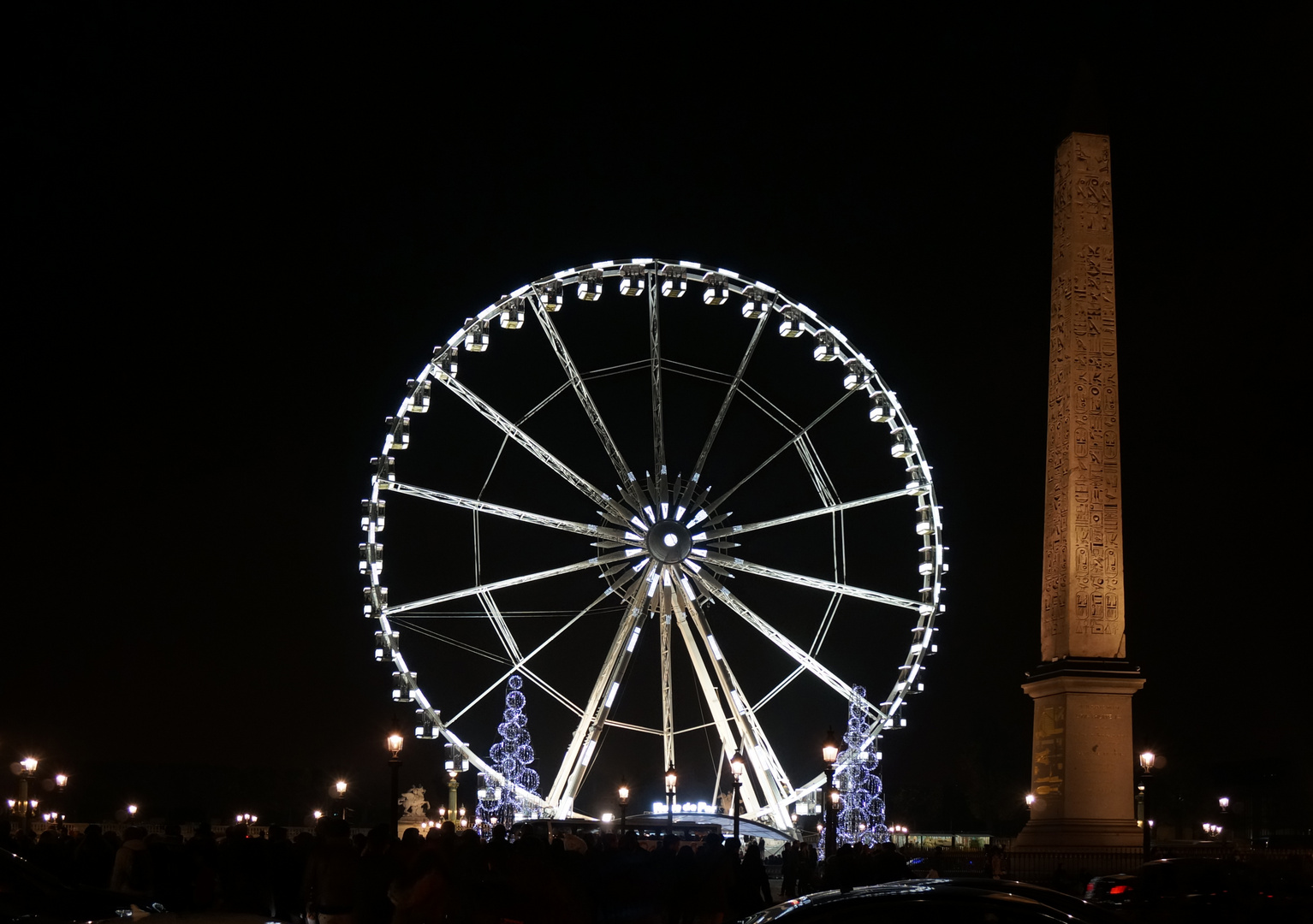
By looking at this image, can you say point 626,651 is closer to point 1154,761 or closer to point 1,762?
point 1154,761

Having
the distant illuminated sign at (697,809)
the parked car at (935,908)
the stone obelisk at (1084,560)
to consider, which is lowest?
the distant illuminated sign at (697,809)

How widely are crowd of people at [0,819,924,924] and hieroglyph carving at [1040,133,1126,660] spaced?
11188mm

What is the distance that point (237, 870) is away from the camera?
15.3 metres

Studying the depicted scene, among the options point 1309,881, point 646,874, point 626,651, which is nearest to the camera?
point 646,874

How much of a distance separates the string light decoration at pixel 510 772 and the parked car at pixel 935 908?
25724 millimetres

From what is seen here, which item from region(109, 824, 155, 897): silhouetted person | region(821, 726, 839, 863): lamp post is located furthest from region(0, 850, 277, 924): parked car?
region(821, 726, 839, 863): lamp post

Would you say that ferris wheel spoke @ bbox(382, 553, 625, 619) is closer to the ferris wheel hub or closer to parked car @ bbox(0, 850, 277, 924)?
the ferris wheel hub

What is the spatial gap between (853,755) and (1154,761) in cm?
1022

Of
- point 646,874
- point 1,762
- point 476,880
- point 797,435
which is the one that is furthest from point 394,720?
point 1,762

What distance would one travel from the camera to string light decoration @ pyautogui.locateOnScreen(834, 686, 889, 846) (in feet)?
110

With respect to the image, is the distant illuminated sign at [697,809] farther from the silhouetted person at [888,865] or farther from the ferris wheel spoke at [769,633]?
the silhouetted person at [888,865]

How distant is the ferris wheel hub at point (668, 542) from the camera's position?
1205 inches

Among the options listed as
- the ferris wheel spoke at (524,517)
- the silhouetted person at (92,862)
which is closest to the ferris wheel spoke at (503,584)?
the ferris wheel spoke at (524,517)

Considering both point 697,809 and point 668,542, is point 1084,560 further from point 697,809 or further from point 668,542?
point 697,809
